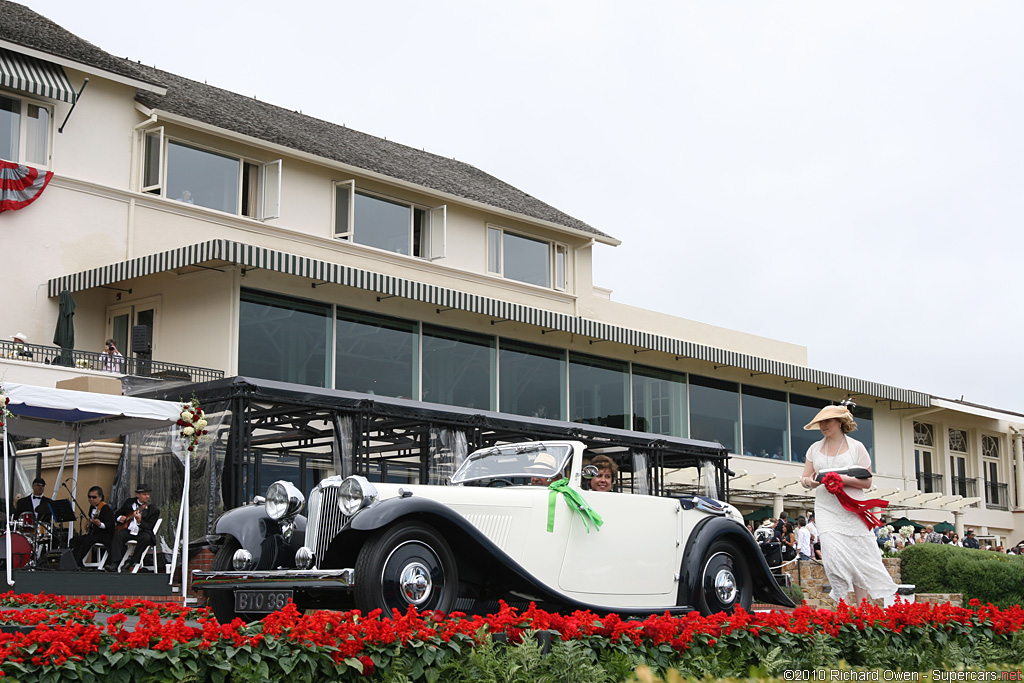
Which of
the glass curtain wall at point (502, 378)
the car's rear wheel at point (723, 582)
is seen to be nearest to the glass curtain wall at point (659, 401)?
the glass curtain wall at point (502, 378)

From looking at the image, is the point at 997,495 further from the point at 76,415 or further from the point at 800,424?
the point at 76,415

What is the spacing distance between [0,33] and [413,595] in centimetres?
1815

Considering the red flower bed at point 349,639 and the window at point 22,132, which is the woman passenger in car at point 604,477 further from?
the window at point 22,132

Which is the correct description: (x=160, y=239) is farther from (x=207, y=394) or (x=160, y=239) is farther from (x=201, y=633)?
(x=201, y=633)

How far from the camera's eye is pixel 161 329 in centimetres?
2264

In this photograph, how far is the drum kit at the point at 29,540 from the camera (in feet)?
44.4

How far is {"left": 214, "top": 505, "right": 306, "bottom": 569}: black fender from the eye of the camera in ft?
28.2

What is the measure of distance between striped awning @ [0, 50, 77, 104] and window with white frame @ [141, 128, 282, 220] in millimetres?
2059

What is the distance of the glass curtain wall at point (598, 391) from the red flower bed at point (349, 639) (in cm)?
1982

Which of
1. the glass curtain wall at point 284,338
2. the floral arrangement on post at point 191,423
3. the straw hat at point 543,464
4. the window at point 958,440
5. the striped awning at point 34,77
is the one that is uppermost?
the striped awning at point 34,77

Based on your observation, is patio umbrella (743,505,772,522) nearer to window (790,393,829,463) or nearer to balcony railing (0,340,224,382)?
window (790,393,829,463)

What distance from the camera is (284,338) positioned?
72.8 ft

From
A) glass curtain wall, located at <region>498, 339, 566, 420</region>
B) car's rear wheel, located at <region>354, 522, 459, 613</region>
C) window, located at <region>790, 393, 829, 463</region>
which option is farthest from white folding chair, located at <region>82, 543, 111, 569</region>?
window, located at <region>790, 393, 829, 463</region>

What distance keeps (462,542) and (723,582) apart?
3135mm
